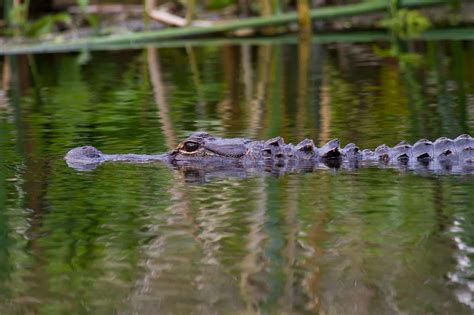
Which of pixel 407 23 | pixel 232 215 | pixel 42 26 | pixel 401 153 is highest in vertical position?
pixel 42 26

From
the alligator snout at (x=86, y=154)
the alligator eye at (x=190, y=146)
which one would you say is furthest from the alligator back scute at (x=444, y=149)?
the alligator snout at (x=86, y=154)

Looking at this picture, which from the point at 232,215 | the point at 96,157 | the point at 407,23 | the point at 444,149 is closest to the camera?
the point at 232,215

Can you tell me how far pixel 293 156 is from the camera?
6.73m

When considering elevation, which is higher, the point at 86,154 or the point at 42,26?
the point at 42,26

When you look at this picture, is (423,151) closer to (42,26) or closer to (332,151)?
(332,151)

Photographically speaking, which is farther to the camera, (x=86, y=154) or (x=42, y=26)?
(x=42, y=26)

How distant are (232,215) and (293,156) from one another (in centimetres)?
142

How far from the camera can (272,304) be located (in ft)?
12.9

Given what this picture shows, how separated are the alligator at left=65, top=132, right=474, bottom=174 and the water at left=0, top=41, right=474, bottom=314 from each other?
0.18 m

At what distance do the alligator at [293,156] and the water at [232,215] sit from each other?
0.58 feet

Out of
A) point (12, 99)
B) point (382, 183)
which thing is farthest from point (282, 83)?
point (382, 183)

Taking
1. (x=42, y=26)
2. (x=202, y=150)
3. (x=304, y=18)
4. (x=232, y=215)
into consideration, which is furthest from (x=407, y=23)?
(x=232, y=215)

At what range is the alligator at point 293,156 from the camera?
6508 mm

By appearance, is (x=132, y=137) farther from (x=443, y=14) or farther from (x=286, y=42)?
(x=443, y=14)
